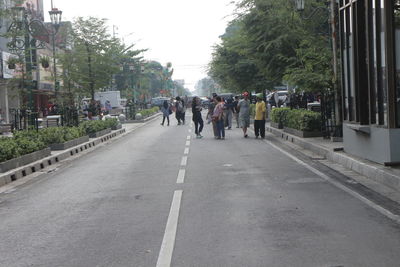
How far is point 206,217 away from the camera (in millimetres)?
8367

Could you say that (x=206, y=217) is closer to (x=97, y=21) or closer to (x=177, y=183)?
(x=177, y=183)

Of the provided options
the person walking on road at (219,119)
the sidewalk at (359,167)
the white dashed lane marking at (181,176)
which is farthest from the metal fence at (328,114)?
the white dashed lane marking at (181,176)

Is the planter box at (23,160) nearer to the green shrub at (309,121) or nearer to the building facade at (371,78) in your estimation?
the building facade at (371,78)

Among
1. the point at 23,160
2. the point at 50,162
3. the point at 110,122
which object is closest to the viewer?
the point at 23,160

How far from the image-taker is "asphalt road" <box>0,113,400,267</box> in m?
6.32

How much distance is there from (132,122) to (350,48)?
34.3m

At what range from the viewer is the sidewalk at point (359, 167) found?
10648mm

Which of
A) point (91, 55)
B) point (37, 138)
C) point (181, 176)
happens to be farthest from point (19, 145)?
point (91, 55)

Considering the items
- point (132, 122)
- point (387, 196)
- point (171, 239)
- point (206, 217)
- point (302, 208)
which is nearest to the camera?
point (171, 239)

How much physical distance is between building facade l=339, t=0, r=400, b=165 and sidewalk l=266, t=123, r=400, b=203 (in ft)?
1.11

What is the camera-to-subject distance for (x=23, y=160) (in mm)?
15867

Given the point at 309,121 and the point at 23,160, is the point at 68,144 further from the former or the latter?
the point at 309,121

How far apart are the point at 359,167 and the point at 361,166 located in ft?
0.55

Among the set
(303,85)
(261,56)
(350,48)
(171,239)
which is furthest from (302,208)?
(261,56)
